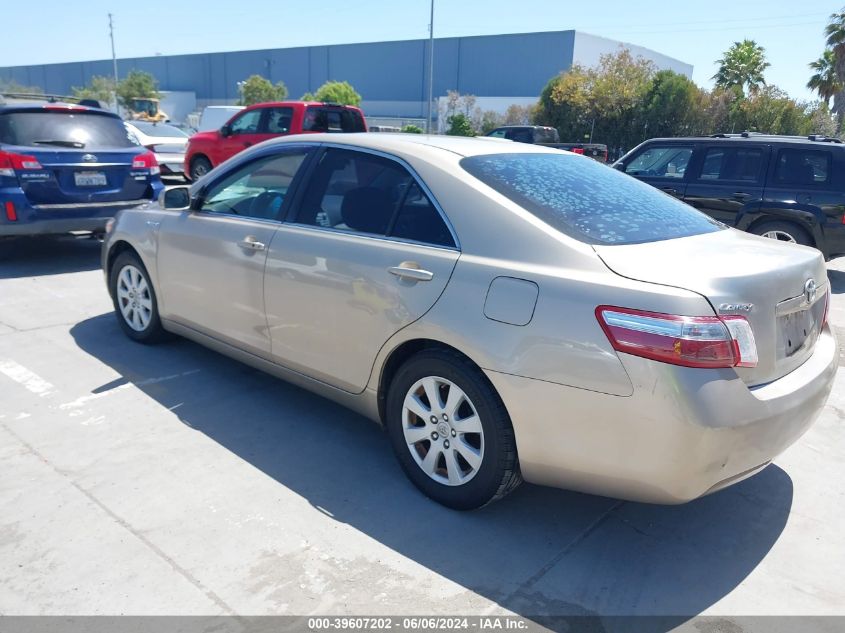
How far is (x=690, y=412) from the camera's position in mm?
2443

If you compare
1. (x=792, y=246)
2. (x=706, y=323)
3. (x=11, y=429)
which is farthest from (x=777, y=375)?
(x=11, y=429)

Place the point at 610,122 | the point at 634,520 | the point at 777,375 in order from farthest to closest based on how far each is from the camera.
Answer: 1. the point at 610,122
2. the point at 634,520
3. the point at 777,375

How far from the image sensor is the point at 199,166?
14734mm

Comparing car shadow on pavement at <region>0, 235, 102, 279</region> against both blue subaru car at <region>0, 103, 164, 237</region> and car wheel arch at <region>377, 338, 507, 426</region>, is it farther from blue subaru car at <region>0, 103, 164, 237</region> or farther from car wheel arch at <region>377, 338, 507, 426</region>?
car wheel arch at <region>377, 338, 507, 426</region>

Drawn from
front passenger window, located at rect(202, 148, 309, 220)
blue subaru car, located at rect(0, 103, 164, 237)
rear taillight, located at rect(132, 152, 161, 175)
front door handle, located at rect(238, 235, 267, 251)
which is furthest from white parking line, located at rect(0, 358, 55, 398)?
rear taillight, located at rect(132, 152, 161, 175)

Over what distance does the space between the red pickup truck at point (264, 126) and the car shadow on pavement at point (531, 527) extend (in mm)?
10106

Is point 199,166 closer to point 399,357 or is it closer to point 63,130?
point 63,130

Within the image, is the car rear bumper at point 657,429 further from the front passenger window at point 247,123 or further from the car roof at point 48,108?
the front passenger window at point 247,123

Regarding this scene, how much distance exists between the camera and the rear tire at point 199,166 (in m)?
14.5

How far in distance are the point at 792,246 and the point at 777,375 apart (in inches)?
35.3

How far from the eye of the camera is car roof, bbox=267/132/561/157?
3475mm

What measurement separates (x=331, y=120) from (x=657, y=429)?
12.4 metres

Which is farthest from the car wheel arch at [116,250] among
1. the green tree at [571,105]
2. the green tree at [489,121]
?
the green tree at [489,121]

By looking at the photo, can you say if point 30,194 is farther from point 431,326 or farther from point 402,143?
point 431,326
